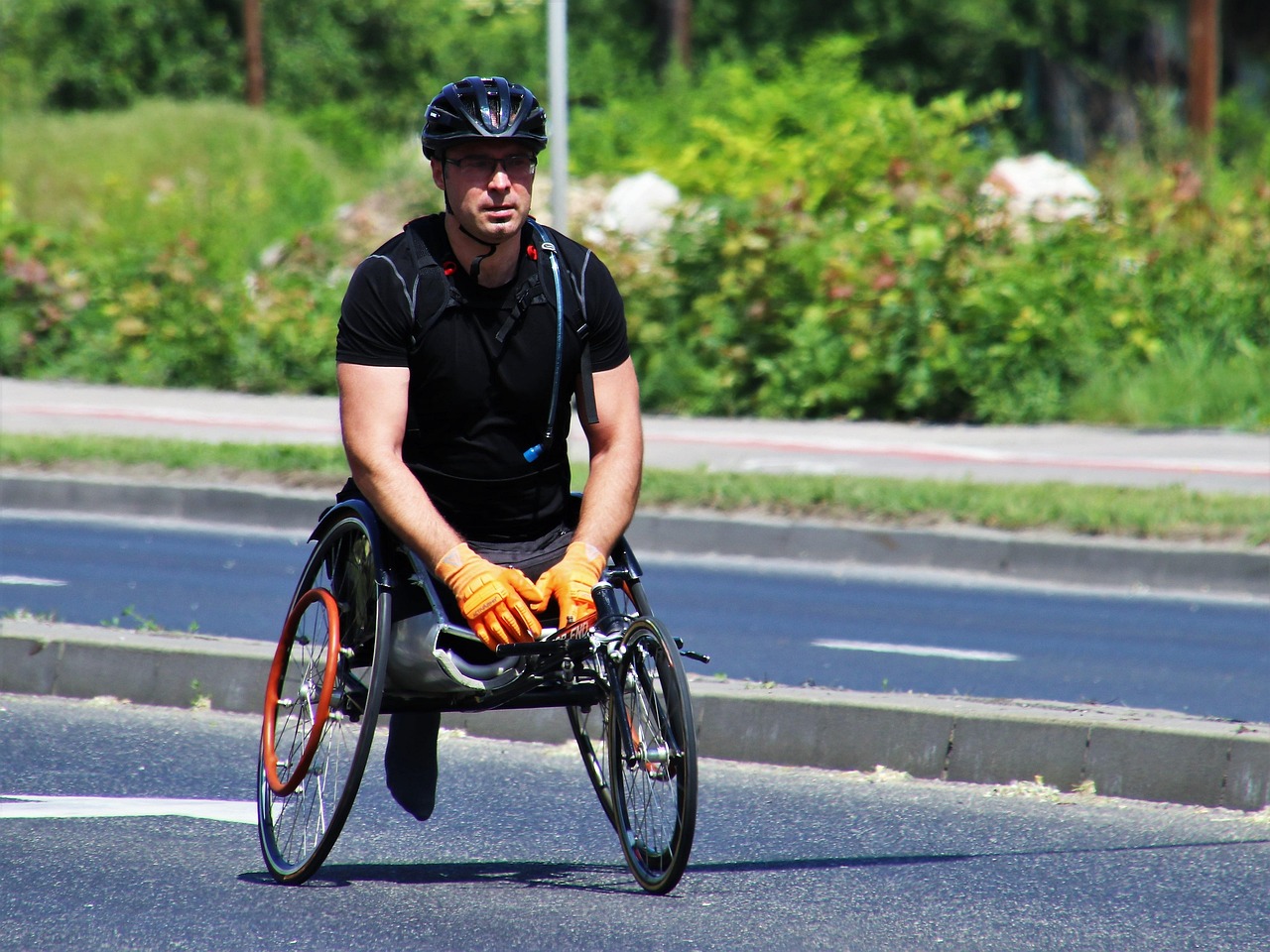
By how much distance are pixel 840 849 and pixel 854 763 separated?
824 mm

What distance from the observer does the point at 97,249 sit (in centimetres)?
1950

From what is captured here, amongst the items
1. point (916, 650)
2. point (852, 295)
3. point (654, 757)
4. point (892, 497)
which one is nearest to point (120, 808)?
point (654, 757)

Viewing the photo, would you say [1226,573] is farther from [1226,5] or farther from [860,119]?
[1226,5]

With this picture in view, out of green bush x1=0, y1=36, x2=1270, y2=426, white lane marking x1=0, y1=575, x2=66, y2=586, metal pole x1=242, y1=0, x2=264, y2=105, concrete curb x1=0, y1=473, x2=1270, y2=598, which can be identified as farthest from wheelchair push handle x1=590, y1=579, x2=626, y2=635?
metal pole x1=242, y1=0, x2=264, y2=105

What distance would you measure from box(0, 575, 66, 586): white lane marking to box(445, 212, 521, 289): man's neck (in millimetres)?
5244

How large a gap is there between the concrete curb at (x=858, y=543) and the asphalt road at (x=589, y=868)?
14.1 feet

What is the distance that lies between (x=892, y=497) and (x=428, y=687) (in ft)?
21.5

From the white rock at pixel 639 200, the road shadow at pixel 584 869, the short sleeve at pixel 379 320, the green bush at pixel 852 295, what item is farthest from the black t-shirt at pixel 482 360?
the white rock at pixel 639 200

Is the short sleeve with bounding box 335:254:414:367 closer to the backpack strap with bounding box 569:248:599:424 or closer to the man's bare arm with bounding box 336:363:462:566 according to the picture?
the man's bare arm with bounding box 336:363:462:566

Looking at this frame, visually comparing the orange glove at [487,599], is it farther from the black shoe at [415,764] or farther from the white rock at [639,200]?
the white rock at [639,200]

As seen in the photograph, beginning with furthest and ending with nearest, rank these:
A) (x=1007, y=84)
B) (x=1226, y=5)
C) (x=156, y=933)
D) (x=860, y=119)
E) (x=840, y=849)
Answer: (x=1007, y=84), (x=1226, y=5), (x=860, y=119), (x=840, y=849), (x=156, y=933)

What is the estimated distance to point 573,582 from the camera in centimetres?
452

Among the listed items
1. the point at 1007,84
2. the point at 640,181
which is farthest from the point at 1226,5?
the point at 640,181

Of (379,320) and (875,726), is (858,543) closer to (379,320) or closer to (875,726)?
(875,726)
